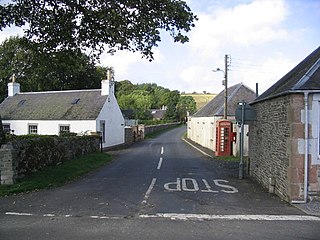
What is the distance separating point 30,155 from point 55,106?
71.7ft

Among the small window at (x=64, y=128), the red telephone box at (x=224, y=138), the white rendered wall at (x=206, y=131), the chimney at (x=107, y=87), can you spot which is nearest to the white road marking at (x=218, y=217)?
the red telephone box at (x=224, y=138)

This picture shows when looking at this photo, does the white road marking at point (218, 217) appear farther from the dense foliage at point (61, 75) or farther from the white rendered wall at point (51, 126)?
the white rendered wall at point (51, 126)

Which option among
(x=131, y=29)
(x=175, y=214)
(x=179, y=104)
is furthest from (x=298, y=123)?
(x=179, y=104)

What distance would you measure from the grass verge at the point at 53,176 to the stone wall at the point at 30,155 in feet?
0.96

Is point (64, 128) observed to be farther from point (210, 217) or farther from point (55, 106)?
point (210, 217)

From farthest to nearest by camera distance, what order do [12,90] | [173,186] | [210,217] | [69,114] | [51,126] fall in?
[12,90], [51,126], [69,114], [173,186], [210,217]

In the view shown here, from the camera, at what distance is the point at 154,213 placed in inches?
358

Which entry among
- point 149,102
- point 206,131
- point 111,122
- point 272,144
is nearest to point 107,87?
point 111,122

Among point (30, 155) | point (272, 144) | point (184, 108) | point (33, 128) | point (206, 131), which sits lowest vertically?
point (30, 155)

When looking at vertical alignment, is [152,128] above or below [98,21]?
below

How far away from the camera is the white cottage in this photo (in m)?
32.3

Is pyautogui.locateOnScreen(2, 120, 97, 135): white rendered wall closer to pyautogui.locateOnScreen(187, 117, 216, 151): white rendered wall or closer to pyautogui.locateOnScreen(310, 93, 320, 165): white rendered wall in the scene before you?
pyautogui.locateOnScreen(187, 117, 216, 151): white rendered wall

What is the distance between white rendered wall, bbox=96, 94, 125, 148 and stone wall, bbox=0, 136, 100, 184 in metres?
12.6

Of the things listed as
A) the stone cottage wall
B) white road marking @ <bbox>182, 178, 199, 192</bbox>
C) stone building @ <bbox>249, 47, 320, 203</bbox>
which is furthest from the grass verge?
stone building @ <bbox>249, 47, 320, 203</bbox>
